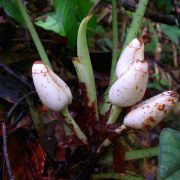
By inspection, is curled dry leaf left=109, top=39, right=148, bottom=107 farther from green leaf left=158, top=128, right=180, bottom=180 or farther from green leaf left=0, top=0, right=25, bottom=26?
green leaf left=0, top=0, right=25, bottom=26

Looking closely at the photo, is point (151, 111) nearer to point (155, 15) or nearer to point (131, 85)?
point (131, 85)

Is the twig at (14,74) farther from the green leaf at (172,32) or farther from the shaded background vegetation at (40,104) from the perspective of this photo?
the green leaf at (172,32)

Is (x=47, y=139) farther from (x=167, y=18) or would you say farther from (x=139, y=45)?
(x=167, y=18)

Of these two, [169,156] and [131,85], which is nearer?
[169,156]

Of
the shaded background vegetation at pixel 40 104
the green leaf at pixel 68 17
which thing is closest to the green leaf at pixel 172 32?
the shaded background vegetation at pixel 40 104

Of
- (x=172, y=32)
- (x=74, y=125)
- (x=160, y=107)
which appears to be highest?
(x=160, y=107)

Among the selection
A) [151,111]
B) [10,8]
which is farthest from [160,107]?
[10,8]
